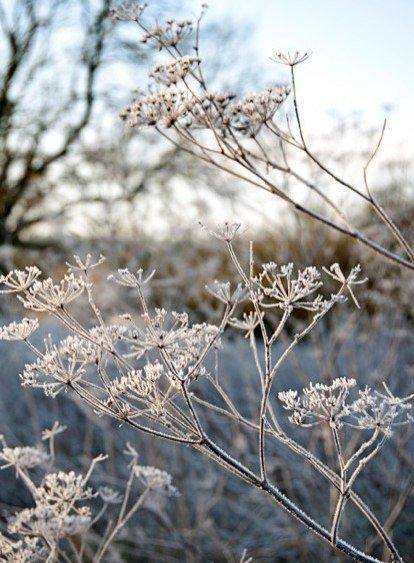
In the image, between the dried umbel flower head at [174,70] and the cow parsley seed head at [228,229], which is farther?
the dried umbel flower head at [174,70]

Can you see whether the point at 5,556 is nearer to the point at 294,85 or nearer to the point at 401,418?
the point at 294,85

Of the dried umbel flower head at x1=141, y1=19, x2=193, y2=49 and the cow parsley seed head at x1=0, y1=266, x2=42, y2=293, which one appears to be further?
the dried umbel flower head at x1=141, y1=19, x2=193, y2=49

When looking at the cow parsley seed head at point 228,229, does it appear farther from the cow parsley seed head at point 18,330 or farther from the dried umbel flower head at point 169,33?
the dried umbel flower head at point 169,33

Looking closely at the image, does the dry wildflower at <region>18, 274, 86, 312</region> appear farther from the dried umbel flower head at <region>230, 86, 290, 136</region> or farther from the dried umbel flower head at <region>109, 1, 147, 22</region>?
the dried umbel flower head at <region>109, 1, 147, 22</region>

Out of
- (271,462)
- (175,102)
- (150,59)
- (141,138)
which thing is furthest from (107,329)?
(150,59)

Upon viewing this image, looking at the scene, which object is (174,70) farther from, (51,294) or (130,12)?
(51,294)

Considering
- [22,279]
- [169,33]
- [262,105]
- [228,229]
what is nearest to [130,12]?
[169,33]

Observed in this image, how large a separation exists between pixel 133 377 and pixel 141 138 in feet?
31.1

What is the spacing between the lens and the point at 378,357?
6.56 meters

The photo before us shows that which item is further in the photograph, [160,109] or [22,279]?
[160,109]

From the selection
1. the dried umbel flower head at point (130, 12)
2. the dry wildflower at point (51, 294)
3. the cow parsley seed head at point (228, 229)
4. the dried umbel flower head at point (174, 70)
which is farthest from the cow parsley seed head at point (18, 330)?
the dried umbel flower head at point (130, 12)

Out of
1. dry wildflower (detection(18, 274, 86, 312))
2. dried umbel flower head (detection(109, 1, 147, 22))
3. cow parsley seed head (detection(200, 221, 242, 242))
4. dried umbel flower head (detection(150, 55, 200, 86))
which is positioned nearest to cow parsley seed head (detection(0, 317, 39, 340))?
dry wildflower (detection(18, 274, 86, 312))

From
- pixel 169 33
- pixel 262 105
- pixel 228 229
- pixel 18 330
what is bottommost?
pixel 18 330

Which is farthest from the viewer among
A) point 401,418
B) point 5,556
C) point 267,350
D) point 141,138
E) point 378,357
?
point 141,138
